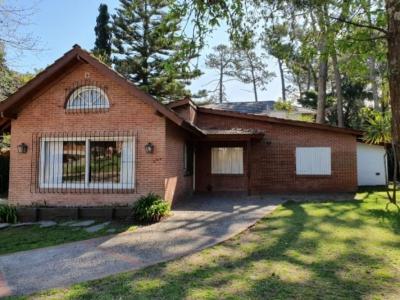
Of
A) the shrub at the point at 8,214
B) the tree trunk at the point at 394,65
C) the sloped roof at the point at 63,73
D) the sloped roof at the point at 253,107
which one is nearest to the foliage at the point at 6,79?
the sloped roof at the point at 63,73

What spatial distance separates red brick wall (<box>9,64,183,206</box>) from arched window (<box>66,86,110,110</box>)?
25 cm

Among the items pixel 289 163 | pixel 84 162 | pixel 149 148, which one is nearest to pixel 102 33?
pixel 289 163

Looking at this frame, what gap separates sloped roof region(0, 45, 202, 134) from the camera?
1105 cm

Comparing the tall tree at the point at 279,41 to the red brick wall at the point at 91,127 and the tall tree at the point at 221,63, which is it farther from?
the tall tree at the point at 221,63

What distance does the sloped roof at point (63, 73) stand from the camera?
36.3 ft

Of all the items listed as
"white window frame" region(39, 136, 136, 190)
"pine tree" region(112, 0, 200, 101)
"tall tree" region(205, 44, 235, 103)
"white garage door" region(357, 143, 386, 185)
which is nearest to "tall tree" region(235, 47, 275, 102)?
"tall tree" region(205, 44, 235, 103)

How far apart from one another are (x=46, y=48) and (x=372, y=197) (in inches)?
523

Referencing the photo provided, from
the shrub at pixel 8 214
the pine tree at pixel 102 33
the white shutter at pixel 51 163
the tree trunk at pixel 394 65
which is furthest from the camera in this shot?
the pine tree at pixel 102 33

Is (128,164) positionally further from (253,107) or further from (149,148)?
(253,107)

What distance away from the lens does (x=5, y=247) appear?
25.8 feet

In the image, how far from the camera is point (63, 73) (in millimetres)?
12070

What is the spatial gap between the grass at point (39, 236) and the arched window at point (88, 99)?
425cm

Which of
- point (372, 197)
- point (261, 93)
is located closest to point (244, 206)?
point (372, 197)

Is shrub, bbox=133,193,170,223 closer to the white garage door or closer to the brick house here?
the brick house
